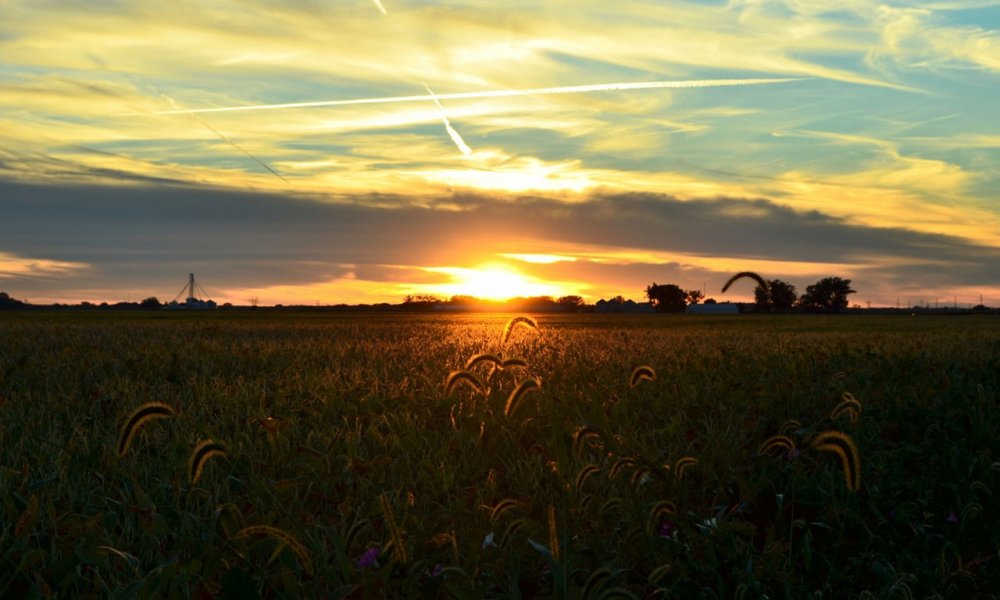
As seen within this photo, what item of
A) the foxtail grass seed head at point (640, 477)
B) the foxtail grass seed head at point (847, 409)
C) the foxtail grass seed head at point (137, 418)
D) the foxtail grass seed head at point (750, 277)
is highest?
the foxtail grass seed head at point (750, 277)

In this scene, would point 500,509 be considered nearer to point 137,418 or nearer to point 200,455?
point 200,455

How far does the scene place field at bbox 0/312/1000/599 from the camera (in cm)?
388

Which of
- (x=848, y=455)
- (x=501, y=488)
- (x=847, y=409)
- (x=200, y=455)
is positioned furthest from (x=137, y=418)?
(x=847, y=409)

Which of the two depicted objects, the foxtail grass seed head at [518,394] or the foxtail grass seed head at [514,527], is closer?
the foxtail grass seed head at [514,527]

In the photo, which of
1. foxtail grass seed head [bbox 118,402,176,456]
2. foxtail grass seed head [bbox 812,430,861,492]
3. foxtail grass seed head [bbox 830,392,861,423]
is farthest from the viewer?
foxtail grass seed head [bbox 830,392,861,423]

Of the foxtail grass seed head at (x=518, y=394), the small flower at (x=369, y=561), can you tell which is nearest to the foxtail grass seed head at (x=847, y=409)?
the foxtail grass seed head at (x=518, y=394)

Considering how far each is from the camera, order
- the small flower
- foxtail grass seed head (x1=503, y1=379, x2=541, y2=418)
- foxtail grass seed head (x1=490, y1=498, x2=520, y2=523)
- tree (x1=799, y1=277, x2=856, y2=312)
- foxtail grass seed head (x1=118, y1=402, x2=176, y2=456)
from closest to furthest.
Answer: foxtail grass seed head (x1=118, y1=402, x2=176, y2=456) → the small flower → foxtail grass seed head (x1=490, y1=498, x2=520, y2=523) → foxtail grass seed head (x1=503, y1=379, x2=541, y2=418) → tree (x1=799, y1=277, x2=856, y2=312)

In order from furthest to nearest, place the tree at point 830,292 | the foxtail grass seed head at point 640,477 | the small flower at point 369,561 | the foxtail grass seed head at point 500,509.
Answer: the tree at point 830,292
the foxtail grass seed head at point 640,477
the foxtail grass seed head at point 500,509
the small flower at point 369,561

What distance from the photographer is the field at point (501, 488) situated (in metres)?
3.88

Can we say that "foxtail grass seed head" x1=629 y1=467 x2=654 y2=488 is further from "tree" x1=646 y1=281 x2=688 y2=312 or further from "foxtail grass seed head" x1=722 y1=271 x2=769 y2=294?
"tree" x1=646 y1=281 x2=688 y2=312

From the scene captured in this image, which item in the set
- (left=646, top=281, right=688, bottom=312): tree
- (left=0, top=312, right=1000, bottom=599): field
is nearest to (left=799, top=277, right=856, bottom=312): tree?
(left=646, top=281, right=688, bottom=312): tree

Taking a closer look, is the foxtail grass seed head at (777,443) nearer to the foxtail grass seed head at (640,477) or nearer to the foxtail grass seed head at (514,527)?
the foxtail grass seed head at (640,477)

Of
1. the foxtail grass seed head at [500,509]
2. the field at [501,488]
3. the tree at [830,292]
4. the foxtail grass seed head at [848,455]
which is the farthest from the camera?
the tree at [830,292]

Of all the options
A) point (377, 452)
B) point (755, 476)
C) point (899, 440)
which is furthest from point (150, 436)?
point (899, 440)
